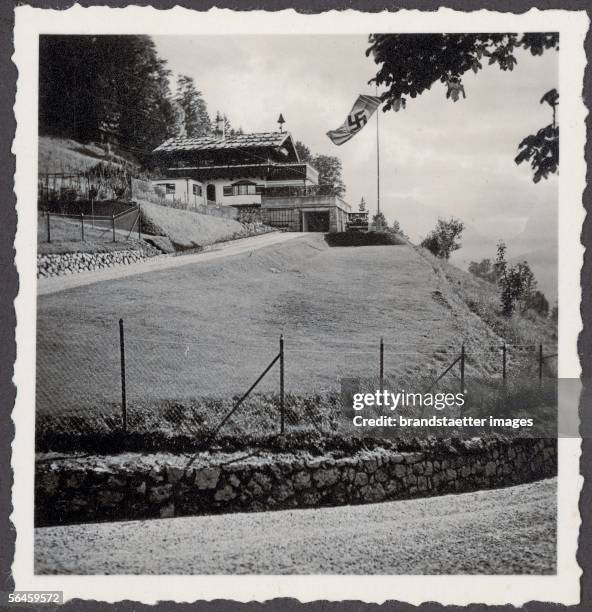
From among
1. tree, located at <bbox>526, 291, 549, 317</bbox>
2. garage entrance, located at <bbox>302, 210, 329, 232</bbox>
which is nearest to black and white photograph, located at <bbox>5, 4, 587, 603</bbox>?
tree, located at <bbox>526, 291, 549, 317</bbox>

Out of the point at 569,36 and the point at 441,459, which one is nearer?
the point at 569,36

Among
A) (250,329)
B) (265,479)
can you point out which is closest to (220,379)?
(250,329)

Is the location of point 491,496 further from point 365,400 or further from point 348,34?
point 348,34

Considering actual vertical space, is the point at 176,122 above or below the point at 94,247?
above

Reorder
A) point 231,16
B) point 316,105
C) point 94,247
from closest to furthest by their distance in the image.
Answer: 1. point 231,16
2. point 316,105
3. point 94,247

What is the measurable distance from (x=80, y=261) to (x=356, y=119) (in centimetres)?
309

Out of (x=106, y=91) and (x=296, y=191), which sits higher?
(x=106, y=91)

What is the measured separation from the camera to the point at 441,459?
5.12 metres

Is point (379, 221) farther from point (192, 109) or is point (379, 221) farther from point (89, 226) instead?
point (89, 226)

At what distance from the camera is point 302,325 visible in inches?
208

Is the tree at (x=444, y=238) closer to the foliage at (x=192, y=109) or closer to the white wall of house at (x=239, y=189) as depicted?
the white wall of house at (x=239, y=189)

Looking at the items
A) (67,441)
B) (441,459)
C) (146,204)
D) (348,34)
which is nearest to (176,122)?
(146,204)

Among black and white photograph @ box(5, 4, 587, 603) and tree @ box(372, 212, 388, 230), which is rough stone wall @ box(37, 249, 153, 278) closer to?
black and white photograph @ box(5, 4, 587, 603)

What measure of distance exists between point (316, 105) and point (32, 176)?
9.04 feet
